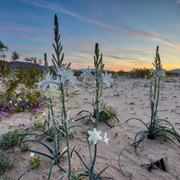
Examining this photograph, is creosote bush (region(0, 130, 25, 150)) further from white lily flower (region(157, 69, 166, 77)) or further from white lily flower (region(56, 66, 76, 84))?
white lily flower (region(157, 69, 166, 77))

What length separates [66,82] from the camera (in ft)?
5.95

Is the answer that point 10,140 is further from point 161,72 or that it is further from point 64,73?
point 161,72

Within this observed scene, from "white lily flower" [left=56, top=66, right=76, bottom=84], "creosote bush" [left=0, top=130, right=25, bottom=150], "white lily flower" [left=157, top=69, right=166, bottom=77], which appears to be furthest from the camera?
"white lily flower" [left=157, top=69, right=166, bottom=77]

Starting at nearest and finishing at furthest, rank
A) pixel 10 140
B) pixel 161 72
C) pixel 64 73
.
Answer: pixel 64 73, pixel 10 140, pixel 161 72

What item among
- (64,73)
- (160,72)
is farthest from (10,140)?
(160,72)

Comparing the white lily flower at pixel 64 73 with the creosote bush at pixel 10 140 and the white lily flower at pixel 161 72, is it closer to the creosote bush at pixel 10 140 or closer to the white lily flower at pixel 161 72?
the creosote bush at pixel 10 140

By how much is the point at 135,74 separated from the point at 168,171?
2172 cm

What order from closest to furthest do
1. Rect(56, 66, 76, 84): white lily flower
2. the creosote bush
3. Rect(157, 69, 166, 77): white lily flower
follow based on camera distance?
Rect(56, 66, 76, 84): white lily flower → the creosote bush → Rect(157, 69, 166, 77): white lily flower

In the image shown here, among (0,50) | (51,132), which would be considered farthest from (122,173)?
(0,50)

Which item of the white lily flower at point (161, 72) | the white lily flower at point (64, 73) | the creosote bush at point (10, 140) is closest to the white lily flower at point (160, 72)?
the white lily flower at point (161, 72)

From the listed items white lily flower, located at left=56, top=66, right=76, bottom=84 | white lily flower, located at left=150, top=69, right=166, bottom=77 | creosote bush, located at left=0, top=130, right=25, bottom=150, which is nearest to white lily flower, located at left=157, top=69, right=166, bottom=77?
white lily flower, located at left=150, top=69, right=166, bottom=77

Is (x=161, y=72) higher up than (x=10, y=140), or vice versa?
(x=161, y=72)

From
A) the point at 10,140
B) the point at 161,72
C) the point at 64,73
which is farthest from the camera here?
the point at 161,72

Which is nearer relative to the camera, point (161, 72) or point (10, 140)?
point (10, 140)
